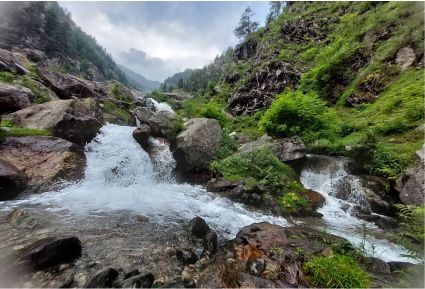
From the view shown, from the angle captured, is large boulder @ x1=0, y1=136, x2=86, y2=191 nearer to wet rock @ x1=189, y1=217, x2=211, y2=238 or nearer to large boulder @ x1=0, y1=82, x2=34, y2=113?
large boulder @ x1=0, y1=82, x2=34, y2=113

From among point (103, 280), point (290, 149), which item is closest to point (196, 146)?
point (290, 149)

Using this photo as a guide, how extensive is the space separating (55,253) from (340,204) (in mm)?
11336

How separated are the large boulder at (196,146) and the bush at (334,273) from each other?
9444 millimetres

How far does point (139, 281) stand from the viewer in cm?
Result: 484

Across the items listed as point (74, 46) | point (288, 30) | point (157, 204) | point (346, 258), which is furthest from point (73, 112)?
point (74, 46)

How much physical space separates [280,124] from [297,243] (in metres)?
11.0

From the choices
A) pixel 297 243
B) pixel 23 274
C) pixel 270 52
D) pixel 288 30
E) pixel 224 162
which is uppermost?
pixel 288 30

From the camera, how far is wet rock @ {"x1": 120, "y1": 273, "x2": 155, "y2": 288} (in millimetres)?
4715

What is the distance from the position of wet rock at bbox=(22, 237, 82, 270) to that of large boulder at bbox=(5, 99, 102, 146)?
387 inches

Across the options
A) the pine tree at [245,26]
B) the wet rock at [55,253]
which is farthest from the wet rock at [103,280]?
the pine tree at [245,26]

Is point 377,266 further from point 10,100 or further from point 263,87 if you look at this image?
point 263,87

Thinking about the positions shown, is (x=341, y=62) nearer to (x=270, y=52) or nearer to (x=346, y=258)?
(x=270, y=52)

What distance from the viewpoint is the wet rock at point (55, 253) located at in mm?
5086

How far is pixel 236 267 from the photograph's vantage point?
6.17 metres
